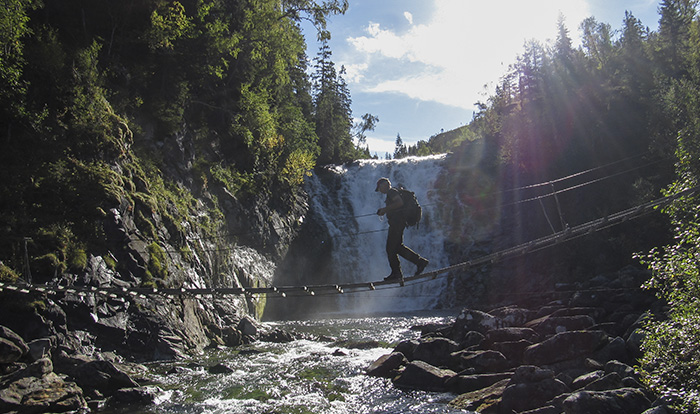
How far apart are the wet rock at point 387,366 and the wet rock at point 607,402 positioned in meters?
5.99

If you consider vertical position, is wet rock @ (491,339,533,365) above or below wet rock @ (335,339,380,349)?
above

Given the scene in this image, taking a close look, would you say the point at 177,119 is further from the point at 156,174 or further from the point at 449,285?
the point at 449,285

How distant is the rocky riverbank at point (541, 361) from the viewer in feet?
32.2

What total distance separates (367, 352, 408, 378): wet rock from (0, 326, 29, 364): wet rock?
9.26m

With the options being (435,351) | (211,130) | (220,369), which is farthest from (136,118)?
(435,351)

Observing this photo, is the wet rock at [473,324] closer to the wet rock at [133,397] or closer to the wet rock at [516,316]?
the wet rock at [516,316]

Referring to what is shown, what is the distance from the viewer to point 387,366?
1445 centimetres

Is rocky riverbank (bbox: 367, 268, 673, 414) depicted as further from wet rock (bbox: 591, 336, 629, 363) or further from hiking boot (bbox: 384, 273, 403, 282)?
hiking boot (bbox: 384, 273, 403, 282)

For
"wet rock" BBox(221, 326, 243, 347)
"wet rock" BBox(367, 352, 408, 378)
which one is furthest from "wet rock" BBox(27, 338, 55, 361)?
"wet rock" BBox(367, 352, 408, 378)

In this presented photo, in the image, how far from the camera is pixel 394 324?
25.2 meters

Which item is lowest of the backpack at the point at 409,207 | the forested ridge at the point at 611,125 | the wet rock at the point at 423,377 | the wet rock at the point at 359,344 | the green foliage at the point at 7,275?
the wet rock at the point at 359,344

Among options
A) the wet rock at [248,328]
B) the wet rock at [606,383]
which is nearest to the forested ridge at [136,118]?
the wet rock at [248,328]

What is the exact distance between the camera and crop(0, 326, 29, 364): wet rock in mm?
9695

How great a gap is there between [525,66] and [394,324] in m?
47.0
